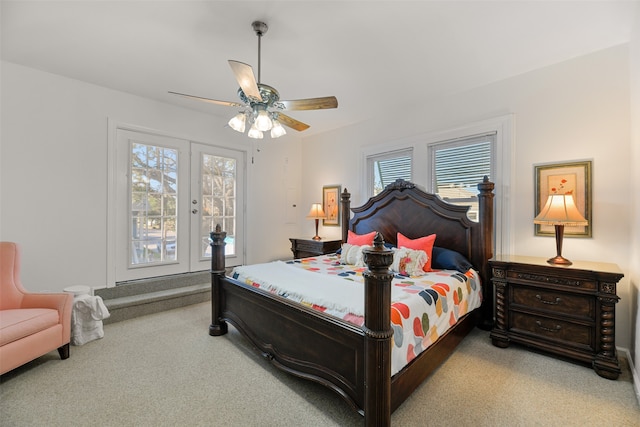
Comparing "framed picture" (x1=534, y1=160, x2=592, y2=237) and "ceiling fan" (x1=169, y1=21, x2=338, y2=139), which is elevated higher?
"ceiling fan" (x1=169, y1=21, x2=338, y2=139)

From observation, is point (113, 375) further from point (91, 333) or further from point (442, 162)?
point (442, 162)

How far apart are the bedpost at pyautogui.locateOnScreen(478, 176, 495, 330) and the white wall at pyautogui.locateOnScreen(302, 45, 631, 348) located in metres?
0.29

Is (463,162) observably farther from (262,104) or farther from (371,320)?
A: (371,320)

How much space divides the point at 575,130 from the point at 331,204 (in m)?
3.23

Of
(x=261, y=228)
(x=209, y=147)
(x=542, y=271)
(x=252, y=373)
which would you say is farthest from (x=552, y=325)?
(x=209, y=147)

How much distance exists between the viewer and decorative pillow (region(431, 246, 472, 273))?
2.83 metres

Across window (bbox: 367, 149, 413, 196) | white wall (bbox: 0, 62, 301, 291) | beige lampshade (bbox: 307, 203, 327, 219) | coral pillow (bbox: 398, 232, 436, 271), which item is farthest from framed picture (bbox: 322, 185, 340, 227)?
white wall (bbox: 0, 62, 301, 291)

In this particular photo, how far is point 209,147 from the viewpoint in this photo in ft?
14.3

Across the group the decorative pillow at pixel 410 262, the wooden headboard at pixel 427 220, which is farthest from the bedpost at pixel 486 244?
the decorative pillow at pixel 410 262

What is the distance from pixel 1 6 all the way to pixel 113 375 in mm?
2915

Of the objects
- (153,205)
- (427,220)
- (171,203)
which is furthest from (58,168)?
(427,220)

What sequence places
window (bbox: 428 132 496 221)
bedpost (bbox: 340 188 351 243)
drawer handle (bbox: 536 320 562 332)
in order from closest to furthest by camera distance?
1. drawer handle (bbox: 536 320 562 332)
2. window (bbox: 428 132 496 221)
3. bedpost (bbox: 340 188 351 243)

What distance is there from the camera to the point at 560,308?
91.6 inches

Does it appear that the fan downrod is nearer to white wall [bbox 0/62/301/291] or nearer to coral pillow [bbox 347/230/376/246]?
white wall [bbox 0/62/301/291]
